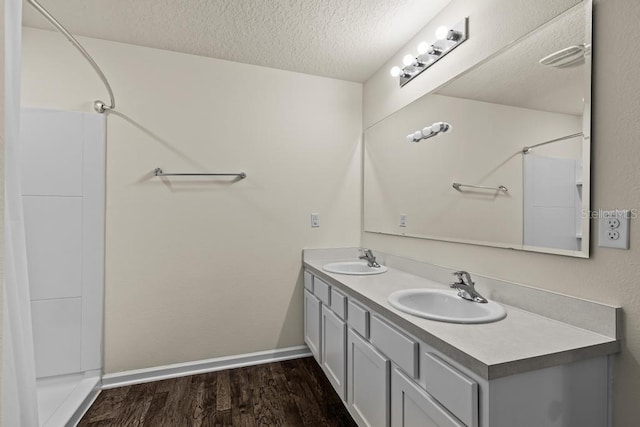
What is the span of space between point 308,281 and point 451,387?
5.17 feet

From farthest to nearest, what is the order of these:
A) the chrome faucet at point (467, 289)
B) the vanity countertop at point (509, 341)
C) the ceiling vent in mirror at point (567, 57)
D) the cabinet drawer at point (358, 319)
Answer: the cabinet drawer at point (358, 319)
the chrome faucet at point (467, 289)
the ceiling vent in mirror at point (567, 57)
the vanity countertop at point (509, 341)

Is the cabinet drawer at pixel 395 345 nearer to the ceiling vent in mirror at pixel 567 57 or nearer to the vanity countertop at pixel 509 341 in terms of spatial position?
the vanity countertop at pixel 509 341

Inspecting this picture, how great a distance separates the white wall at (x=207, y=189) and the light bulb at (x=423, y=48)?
918 millimetres

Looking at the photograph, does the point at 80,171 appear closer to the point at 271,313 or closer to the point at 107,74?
the point at 107,74

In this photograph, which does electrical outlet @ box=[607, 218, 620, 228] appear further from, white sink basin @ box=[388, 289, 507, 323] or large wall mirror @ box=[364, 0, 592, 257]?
white sink basin @ box=[388, 289, 507, 323]

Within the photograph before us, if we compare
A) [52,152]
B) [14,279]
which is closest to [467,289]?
[14,279]

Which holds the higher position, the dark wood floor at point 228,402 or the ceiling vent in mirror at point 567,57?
the ceiling vent in mirror at point 567,57

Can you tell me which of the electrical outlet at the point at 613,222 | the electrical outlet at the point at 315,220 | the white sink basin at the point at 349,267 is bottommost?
the white sink basin at the point at 349,267

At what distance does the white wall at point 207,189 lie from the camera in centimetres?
212

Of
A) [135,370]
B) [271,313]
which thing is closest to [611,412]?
[271,313]

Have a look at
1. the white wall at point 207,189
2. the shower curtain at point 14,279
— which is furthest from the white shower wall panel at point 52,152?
the shower curtain at point 14,279

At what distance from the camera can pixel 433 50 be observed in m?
1.81

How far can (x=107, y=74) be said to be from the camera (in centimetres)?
211

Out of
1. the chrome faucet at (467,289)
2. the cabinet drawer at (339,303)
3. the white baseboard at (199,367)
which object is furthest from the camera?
the white baseboard at (199,367)
